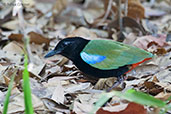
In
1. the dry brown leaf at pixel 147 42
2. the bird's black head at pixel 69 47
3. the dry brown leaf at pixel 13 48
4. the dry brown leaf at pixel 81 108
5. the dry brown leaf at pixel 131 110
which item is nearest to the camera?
the dry brown leaf at pixel 131 110

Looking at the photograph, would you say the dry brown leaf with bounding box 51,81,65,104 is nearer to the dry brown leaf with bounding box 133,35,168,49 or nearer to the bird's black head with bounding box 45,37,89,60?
the bird's black head with bounding box 45,37,89,60

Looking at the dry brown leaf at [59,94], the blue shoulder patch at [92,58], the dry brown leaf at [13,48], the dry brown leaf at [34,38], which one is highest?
the dry brown leaf at [34,38]

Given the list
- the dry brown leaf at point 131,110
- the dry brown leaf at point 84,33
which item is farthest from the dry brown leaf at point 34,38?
the dry brown leaf at point 131,110

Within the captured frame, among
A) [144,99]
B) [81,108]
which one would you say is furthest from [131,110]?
[81,108]

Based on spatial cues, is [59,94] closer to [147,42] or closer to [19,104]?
[19,104]

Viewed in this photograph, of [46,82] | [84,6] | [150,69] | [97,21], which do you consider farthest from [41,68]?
[84,6]

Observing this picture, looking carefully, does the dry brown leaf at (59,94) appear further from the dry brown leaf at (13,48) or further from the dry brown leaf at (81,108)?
the dry brown leaf at (13,48)
